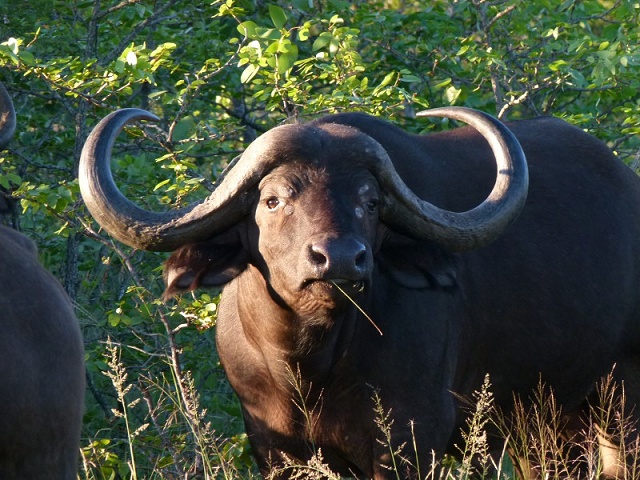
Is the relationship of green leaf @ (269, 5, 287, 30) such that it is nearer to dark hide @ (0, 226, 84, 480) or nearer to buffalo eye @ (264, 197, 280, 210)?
buffalo eye @ (264, 197, 280, 210)

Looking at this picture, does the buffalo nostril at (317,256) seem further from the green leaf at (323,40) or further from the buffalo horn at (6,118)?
the green leaf at (323,40)

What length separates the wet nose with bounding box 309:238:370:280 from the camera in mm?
4598

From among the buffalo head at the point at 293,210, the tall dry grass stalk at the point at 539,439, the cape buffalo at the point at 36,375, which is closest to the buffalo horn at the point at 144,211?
the buffalo head at the point at 293,210

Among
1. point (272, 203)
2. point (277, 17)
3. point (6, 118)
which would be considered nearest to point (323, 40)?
point (277, 17)

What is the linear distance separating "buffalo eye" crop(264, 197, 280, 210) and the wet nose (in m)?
0.42

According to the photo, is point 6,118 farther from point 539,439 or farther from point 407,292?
point 539,439

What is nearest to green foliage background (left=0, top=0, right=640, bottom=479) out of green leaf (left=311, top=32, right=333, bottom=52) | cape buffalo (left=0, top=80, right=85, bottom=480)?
green leaf (left=311, top=32, right=333, bottom=52)

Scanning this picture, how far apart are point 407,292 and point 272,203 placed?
0.80m

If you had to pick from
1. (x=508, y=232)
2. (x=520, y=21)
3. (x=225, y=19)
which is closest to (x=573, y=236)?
(x=508, y=232)

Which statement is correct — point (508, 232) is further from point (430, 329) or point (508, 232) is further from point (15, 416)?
point (15, 416)

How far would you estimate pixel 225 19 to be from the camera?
816 centimetres

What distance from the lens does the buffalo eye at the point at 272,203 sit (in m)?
5.07

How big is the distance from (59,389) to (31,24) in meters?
4.07

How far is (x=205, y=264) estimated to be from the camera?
5.30 m
